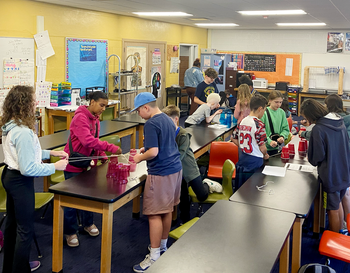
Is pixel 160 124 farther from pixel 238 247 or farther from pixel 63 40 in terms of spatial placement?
pixel 63 40

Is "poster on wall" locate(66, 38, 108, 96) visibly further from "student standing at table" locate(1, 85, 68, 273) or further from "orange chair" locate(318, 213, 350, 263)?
"orange chair" locate(318, 213, 350, 263)

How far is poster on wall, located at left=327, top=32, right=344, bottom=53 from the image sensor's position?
11506 mm

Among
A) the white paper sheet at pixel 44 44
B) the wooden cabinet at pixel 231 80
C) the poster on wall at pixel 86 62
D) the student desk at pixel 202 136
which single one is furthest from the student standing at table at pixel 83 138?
the wooden cabinet at pixel 231 80

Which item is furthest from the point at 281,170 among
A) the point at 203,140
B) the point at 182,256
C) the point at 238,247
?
the point at 182,256

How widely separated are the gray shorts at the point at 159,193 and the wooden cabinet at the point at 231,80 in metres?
9.24

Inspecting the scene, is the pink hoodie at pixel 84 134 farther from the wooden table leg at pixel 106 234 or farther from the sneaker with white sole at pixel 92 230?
the wooden table leg at pixel 106 234

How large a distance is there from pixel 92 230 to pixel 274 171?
6.24 feet

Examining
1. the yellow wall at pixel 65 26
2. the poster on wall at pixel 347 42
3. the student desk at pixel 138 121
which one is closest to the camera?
the student desk at pixel 138 121

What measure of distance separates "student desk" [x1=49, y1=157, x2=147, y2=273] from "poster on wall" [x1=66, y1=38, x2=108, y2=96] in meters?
4.88

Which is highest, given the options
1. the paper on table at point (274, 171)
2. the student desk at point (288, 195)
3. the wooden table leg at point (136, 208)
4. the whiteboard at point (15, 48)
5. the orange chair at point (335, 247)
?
the whiteboard at point (15, 48)

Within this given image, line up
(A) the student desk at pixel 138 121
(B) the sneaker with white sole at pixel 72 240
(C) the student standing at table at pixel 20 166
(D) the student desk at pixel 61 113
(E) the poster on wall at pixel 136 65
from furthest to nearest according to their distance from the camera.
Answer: (E) the poster on wall at pixel 136 65 < (D) the student desk at pixel 61 113 < (A) the student desk at pixel 138 121 < (B) the sneaker with white sole at pixel 72 240 < (C) the student standing at table at pixel 20 166

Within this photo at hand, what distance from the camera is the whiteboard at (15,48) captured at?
248 inches

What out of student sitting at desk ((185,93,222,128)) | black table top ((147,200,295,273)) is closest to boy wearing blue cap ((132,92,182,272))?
black table top ((147,200,295,273))

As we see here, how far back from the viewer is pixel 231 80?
39.9 feet
